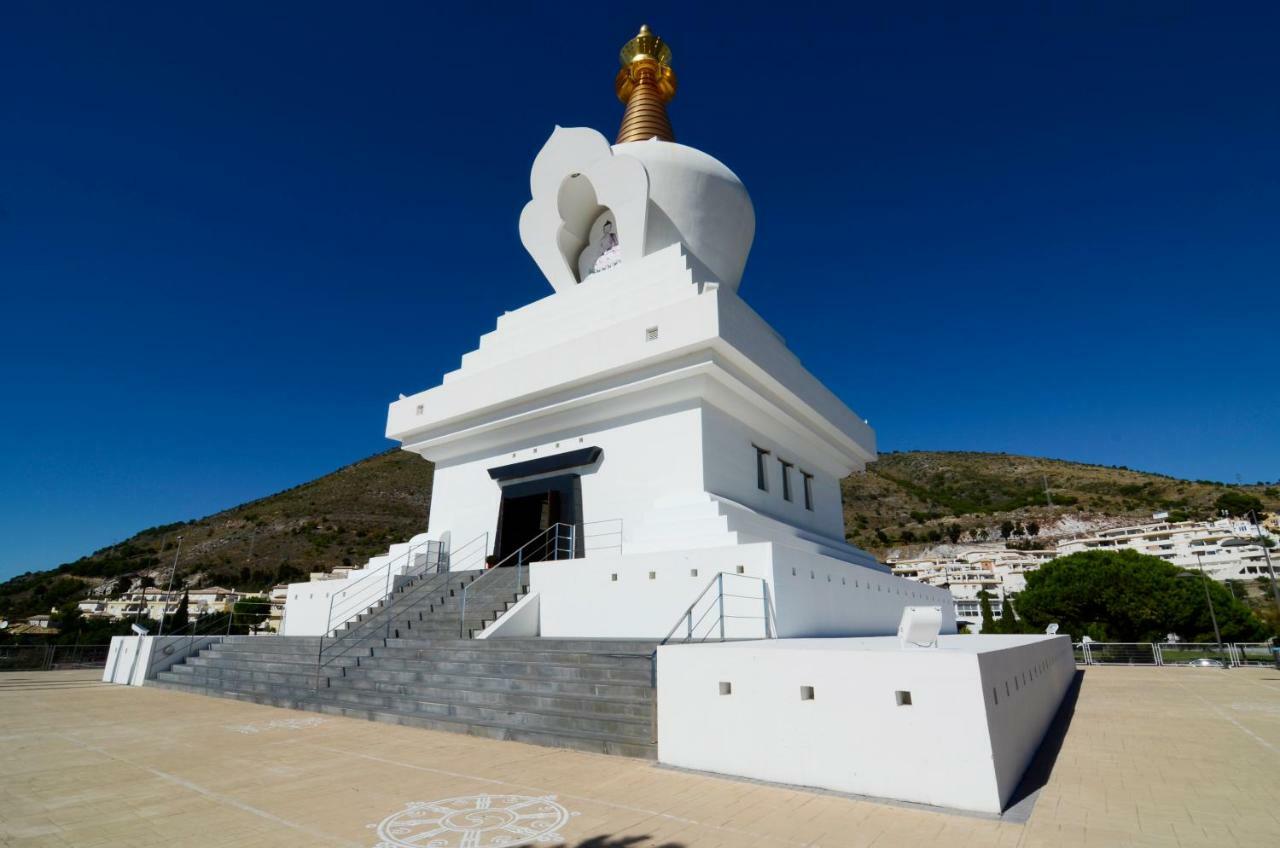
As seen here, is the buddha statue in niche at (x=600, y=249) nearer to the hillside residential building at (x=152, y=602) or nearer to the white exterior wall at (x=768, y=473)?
the white exterior wall at (x=768, y=473)

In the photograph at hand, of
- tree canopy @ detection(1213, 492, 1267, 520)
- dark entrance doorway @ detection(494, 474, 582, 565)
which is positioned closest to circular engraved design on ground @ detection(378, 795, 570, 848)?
dark entrance doorway @ detection(494, 474, 582, 565)

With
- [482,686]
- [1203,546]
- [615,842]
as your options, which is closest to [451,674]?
[482,686]

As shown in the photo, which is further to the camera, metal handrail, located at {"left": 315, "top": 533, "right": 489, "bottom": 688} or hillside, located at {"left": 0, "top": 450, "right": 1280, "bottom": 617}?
hillside, located at {"left": 0, "top": 450, "right": 1280, "bottom": 617}

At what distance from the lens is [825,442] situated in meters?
17.5

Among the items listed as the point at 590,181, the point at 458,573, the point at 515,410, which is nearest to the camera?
the point at 458,573

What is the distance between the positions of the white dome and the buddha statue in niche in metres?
1.35

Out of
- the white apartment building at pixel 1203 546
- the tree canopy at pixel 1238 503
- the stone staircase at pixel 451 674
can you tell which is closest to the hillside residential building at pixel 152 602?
the stone staircase at pixel 451 674

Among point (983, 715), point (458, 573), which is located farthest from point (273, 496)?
point (983, 715)

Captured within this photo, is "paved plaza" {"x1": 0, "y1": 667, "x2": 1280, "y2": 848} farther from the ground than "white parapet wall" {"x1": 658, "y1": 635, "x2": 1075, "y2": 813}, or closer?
closer

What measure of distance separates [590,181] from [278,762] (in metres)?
14.3

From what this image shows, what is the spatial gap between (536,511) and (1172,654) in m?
24.7

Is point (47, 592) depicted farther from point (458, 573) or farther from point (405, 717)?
point (405, 717)

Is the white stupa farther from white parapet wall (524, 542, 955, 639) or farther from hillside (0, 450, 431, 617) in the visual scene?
hillside (0, 450, 431, 617)

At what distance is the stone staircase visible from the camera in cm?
702
